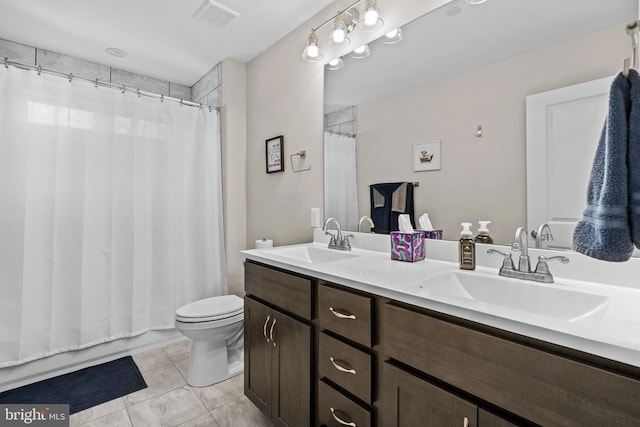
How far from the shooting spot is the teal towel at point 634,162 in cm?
62

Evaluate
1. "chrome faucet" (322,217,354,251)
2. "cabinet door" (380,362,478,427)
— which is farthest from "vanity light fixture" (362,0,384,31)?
"cabinet door" (380,362,478,427)

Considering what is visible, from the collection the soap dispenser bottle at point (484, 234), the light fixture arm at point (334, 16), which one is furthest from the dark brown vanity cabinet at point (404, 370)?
the light fixture arm at point (334, 16)

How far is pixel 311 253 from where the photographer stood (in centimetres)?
180

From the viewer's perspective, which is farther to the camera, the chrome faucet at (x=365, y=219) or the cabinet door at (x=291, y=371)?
the chrome faucet at (x=365, y=219)

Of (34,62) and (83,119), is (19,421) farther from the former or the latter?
(34,62)

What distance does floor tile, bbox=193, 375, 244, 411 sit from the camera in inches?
69.2

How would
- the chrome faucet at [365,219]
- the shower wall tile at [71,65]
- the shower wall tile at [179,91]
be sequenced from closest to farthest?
the chrome faucet at [365,219], the shower wall tile at [71,65], the shower wall tile at [179,91]

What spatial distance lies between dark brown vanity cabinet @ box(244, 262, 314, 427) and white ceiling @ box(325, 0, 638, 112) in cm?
109

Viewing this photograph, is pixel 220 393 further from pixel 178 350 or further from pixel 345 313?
pixel 345 313

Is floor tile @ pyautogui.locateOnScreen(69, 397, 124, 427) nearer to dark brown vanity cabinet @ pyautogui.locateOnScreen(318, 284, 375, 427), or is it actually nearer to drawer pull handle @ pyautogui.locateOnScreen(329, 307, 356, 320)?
dark brown vanity cabinet @ pyautogui.locateOnScreen(318, 284, 375, 427)

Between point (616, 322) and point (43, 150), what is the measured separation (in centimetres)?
280

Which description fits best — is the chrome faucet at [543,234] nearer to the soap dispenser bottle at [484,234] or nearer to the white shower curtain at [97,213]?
the soap dispenser bottle at [484,234]

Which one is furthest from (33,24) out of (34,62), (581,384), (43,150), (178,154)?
(581,384)

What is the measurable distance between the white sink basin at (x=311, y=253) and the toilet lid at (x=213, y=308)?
55cm
